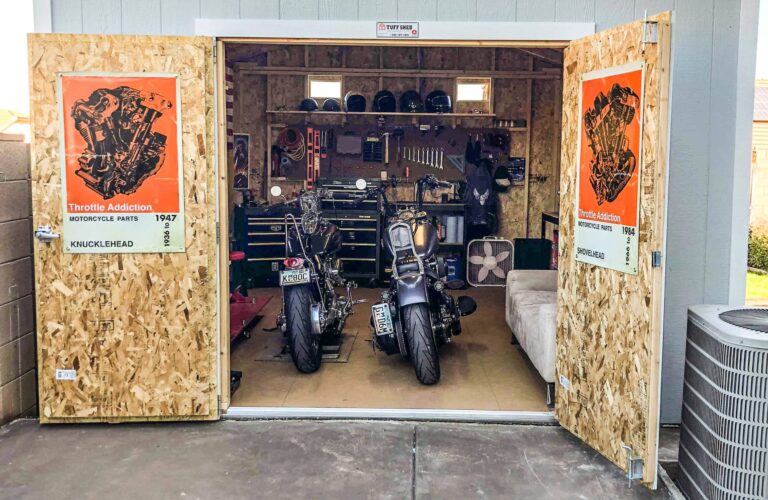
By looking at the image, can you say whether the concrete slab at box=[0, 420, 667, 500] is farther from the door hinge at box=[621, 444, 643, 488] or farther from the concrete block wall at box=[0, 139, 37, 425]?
the concrete block wall at box=[0, 139, 37, 425]

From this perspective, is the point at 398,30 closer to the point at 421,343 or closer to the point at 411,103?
the point at 421,343

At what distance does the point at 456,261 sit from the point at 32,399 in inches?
210

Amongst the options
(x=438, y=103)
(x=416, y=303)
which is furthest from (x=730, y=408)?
(x=438, y=103)

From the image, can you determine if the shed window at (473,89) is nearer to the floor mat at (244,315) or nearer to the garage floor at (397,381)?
the floor mat at (244,315)

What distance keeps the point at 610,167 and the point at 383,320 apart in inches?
77.5

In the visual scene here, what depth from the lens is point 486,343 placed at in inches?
237

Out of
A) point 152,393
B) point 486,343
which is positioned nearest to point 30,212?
point 152,393

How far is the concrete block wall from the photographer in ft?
13.7

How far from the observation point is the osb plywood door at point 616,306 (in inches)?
131

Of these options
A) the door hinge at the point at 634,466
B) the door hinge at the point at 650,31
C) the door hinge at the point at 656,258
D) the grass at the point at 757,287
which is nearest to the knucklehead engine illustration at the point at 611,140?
the door hinge at the point at 650,31

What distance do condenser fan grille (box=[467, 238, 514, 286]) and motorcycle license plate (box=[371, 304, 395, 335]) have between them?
3876 mm

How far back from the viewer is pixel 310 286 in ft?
17.1

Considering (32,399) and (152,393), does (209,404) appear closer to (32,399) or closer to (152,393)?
(152,393)

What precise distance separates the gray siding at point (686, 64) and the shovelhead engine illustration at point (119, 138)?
1.49 ft
